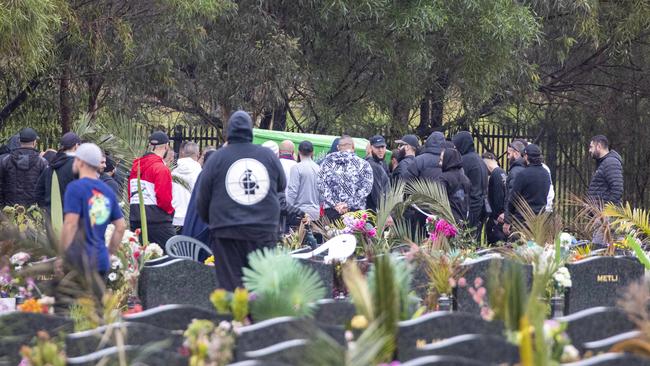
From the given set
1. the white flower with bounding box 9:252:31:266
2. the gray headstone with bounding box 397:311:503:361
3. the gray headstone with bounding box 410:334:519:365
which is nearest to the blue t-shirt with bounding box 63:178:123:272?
the white flower with bounding box 9:252:31:266

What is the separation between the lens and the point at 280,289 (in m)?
5.62

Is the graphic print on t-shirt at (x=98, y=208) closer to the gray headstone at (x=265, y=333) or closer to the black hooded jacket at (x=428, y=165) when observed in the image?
the gray headstone at (x=265, y=333)

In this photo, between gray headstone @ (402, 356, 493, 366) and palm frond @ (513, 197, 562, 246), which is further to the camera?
palm frond @ (513, 197, 562, 246)

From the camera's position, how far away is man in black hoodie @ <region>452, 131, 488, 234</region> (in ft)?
40.8

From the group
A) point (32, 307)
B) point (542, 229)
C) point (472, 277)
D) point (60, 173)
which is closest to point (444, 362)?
point (32, 307)

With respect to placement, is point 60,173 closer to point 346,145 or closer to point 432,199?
point 346,145

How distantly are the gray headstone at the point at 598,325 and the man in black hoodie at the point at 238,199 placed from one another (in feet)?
8.97

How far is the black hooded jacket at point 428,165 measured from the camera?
11.7 metres

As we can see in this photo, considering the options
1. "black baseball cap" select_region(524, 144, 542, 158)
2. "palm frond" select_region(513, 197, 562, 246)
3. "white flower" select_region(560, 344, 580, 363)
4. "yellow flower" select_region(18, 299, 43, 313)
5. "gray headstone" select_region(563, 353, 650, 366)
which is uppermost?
"black baseball cap" select_region(524, 144, 542, 158)

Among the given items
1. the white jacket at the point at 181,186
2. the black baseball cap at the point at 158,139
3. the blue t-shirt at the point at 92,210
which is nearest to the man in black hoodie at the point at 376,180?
the white jacket at the point at 181,186

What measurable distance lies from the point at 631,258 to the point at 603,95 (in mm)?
14625

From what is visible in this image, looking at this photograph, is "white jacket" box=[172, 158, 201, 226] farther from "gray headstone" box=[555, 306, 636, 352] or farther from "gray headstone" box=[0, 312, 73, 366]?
"gray headstone" box=[555, 306, 636, 352]

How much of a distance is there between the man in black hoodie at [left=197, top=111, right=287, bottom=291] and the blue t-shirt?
0.90 m

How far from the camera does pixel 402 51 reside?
1727 centimetres
